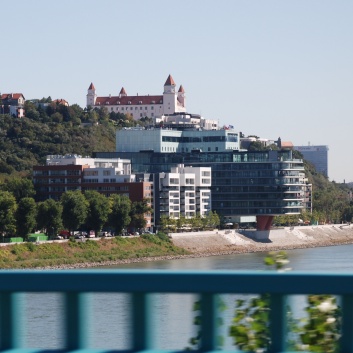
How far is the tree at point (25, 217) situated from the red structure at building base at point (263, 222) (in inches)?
468

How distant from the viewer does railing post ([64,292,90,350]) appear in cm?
179

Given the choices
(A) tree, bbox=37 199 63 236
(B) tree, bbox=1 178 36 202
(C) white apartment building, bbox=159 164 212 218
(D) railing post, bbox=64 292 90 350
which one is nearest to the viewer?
(D) railing post, bbox=64 292 90 350

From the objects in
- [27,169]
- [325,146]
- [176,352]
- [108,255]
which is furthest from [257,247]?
[325,146]

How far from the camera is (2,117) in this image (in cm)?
4869

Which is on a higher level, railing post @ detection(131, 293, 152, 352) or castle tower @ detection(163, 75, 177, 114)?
castle tower @ detection(163, 75, 177, 114)

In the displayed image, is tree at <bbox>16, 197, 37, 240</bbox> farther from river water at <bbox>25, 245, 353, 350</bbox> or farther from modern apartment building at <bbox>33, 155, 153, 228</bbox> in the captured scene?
river water at <bbox>25, 245, 353, 350</bbox>

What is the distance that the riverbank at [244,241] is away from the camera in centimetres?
A: 3085

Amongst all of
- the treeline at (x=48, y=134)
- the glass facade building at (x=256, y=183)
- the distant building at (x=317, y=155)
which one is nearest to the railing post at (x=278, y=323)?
the glass facade building at (x=256, y=183)

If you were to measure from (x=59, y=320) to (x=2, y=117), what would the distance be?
47.7 m

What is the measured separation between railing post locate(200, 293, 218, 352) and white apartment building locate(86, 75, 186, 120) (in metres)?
63.0

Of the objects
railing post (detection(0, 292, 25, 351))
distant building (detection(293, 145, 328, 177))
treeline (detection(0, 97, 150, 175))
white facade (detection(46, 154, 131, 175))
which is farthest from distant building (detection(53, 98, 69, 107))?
railing post (detection(0, 292, 25, 351))

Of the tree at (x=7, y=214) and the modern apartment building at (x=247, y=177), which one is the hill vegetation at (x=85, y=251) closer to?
the tree at (x=7, y=214)

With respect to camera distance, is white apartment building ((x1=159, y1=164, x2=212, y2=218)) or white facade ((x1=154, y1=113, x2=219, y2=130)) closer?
white apartment building ((x1=159, y1=164, x2=212, y2=218))

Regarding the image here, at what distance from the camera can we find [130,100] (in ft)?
218
